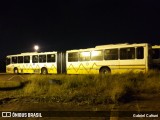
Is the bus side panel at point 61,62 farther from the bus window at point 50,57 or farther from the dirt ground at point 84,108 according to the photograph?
the dirt ground at point 84,108

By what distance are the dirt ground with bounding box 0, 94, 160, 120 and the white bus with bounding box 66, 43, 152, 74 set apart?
381 inches

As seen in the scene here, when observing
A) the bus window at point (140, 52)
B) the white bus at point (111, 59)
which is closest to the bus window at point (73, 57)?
the white bus at point (111, 59)

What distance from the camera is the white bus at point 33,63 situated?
91.6 ft

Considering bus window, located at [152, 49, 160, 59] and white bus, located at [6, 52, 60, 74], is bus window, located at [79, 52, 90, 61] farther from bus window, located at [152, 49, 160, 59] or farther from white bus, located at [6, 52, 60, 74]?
bus window, located at [152, 49, 160, 59]

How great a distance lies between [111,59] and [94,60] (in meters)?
1.71

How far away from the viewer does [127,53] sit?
68.0ft

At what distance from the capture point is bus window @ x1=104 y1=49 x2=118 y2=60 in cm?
2148

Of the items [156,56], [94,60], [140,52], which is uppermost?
[140,52]

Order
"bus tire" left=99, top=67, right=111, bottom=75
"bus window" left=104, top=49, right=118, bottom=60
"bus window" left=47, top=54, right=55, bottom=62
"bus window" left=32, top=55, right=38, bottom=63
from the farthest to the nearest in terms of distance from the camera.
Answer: "bus window" left=32, top=55, right=38, bottom=63 < "bus window" left=47, top=54, right=55, bottom=62 < "bus tire" left=99, top=67, right=111, bottom=75 < "bus window" left=104, top=49, right=118, bottom=60

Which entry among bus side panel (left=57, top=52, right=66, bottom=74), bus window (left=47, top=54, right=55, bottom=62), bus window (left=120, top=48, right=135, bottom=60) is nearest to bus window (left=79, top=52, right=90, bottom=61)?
bus side panel (left=57, top=52, right=66, bottom=74)

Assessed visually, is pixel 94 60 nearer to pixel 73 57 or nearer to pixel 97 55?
pixel 97 55

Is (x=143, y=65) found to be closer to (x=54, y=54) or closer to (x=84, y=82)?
(x=84, y=82)

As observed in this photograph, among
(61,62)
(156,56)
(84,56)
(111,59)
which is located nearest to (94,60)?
(84,56)

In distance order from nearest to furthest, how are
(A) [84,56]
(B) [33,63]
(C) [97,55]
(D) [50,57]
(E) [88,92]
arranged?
(E) [88,92] < (C) [97,55] < (A) [84,56] < (D) [50,57] < (B) [33,63]
